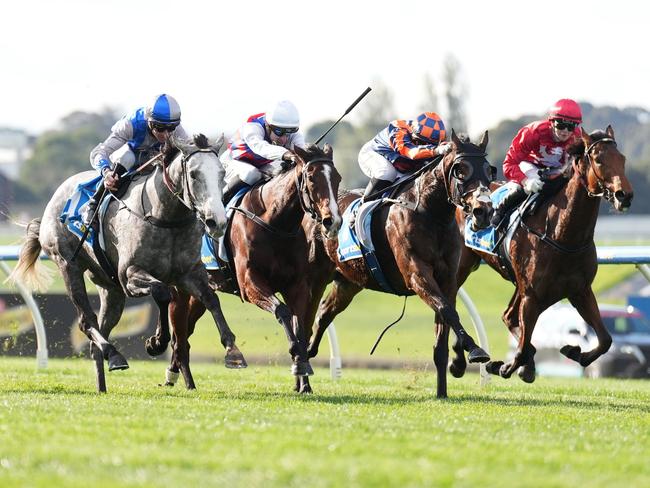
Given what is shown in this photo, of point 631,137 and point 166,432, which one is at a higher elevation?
point 631,137

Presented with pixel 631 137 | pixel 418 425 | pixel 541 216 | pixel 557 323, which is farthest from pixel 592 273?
pixel 631 137

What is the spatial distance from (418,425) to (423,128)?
3174 mm

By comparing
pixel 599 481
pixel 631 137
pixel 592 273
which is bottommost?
pixel 599 481

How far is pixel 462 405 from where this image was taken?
24.7ft

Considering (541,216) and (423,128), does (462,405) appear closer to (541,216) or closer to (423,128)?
(541,216)

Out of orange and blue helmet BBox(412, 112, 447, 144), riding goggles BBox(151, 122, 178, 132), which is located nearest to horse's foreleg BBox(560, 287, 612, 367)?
orange and blue helmet BBox(412, 112, 447, 144)

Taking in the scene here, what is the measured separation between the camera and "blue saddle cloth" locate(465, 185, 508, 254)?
8.92 m

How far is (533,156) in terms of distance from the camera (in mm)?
8852

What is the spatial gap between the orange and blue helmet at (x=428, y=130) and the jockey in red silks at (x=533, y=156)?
53 cm

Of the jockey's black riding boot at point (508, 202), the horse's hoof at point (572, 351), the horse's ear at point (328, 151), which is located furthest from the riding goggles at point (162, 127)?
the horse's hoof at point (572, 351)

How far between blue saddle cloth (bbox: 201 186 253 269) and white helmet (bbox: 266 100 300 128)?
0.53m

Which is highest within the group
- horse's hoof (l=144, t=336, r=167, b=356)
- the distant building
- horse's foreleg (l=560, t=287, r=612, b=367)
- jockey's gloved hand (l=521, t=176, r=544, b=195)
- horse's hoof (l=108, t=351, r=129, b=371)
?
the distant building

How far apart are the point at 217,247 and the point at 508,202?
2.17 m

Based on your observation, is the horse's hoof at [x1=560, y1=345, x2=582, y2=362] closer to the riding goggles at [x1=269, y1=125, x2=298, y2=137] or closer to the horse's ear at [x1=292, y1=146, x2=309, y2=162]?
the horse's ear at [x1=292, y1=146, x2=309, y2=162]
